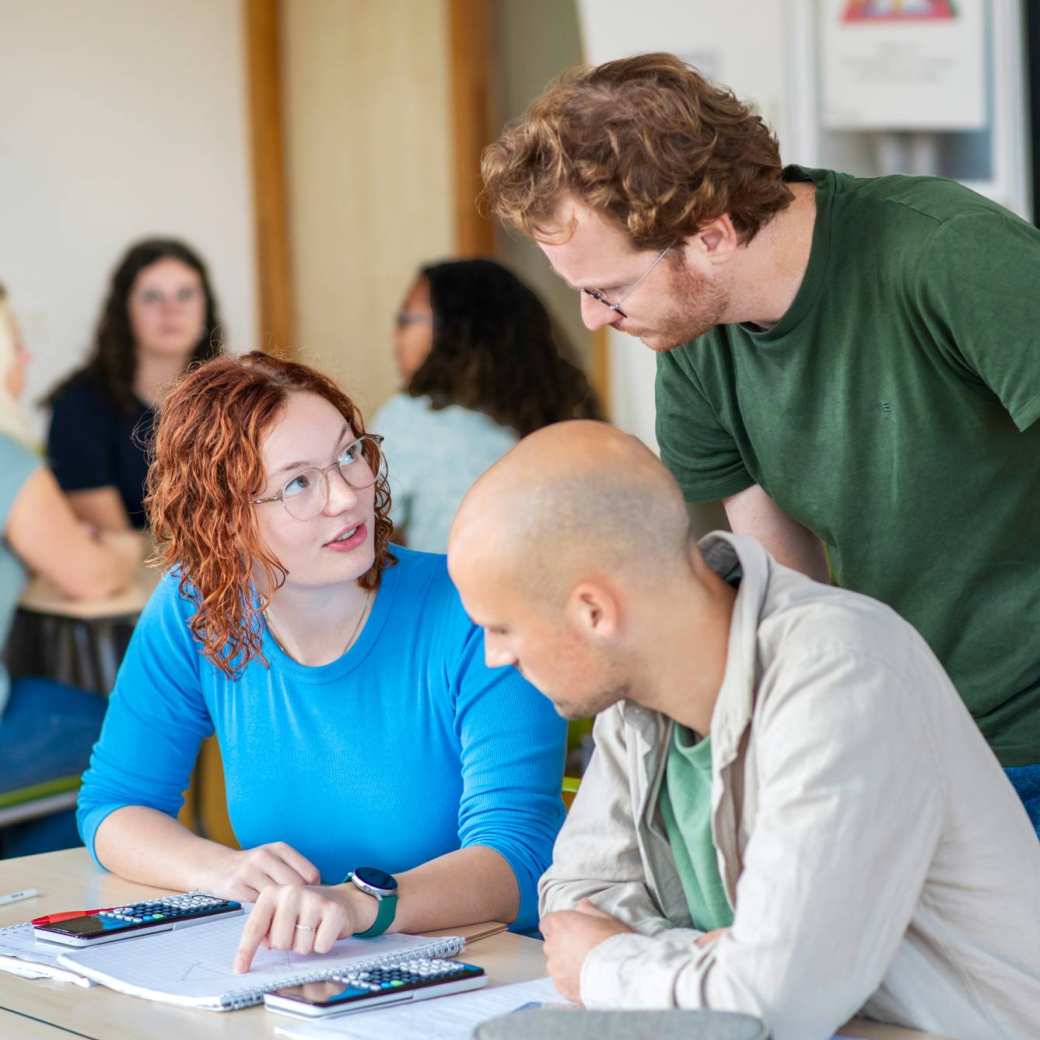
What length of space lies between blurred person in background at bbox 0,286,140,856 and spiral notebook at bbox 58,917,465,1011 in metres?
2.16

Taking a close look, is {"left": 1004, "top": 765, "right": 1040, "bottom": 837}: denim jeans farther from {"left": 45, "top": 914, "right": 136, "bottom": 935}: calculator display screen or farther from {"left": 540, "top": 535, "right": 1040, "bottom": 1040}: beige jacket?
{"left": 45, "top": 914, "right": 136, "bottom": 935}: calculator display screen

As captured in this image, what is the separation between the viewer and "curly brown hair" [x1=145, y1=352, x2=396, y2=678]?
1818 millimetres

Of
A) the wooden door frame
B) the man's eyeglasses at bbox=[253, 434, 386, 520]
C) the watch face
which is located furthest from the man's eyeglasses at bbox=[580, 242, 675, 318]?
the wooden door frame

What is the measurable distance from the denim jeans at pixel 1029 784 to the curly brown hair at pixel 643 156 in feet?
1.97

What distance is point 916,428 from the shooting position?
164 cm

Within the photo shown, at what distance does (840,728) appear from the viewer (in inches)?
44.9

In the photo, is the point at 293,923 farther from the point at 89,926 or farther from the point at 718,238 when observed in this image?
the point at 718,238

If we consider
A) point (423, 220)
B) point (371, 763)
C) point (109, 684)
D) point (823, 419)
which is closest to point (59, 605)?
point (109, 684)

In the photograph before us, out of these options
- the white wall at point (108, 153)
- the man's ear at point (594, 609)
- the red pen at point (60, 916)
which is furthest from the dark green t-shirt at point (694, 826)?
the white wall at point (108, 153)

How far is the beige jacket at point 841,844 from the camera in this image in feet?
3.71

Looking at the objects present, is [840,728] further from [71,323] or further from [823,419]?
[71,323]

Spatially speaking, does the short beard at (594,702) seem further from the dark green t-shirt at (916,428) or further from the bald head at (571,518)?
the dark green t-shirt at (916,428)

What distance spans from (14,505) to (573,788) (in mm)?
2070

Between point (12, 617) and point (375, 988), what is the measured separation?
9.02 ft
